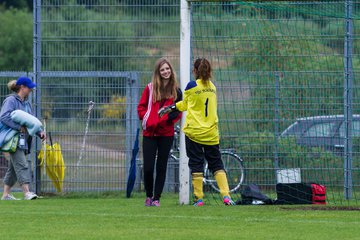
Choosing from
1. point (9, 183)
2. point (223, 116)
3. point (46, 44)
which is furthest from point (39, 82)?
point (223, 116)

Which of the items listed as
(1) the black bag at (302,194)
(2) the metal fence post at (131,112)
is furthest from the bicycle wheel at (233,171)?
(1) the black bag at (302,194)

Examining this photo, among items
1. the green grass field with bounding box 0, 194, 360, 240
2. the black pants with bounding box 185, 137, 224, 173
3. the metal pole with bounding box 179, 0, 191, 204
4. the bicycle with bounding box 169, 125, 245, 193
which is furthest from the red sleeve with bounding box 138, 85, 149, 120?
the bicycle with bounding box 169, 125, 245, 193

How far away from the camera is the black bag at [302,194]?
1266 centimetres

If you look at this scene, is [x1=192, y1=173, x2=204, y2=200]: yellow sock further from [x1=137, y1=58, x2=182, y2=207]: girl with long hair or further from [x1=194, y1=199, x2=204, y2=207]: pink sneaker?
[x1=137, y1=58, x2=182, y2=207]: girl with long hair

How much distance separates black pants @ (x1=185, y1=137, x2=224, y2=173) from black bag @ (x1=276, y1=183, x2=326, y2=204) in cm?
96

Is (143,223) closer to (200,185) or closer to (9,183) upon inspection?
(200,185)

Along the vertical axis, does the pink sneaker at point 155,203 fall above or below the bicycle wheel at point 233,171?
below

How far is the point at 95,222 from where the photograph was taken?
407 inches

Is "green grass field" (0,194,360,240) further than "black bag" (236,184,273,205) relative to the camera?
No

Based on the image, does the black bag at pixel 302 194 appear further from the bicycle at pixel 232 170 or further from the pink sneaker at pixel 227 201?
the bicycle at pixel 232 170

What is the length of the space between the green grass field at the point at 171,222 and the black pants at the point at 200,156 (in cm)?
54

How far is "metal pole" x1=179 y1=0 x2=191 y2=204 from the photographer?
12555 millimetres

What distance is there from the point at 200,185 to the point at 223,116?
2.12 meters

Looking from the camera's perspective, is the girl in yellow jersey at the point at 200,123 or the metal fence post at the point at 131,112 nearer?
the girl in yellow jersey at the point at 200,123
